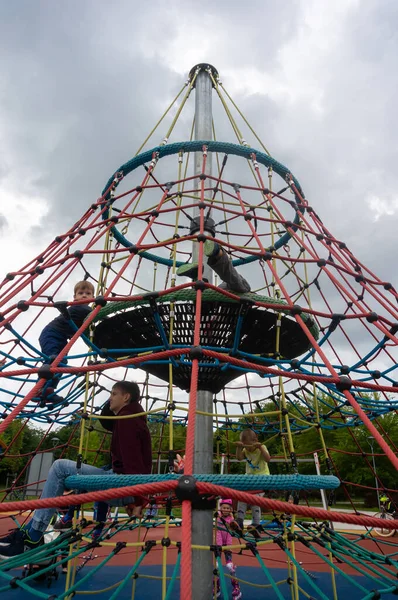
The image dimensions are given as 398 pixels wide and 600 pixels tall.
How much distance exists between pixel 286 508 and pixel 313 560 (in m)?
4.95

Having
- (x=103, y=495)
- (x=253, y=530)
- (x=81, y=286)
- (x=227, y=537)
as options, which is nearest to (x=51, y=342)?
(x=81, y=286)

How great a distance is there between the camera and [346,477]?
16844 millimetres

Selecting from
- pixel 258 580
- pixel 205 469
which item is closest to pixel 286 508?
pixel 205 469

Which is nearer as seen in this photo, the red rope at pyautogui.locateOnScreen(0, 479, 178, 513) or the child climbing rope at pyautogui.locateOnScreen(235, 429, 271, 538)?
the red rope at pyautogui.locateOnScreen(0, 479, 178, 513)

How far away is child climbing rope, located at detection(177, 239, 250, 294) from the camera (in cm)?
267

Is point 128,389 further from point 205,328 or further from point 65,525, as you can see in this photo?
point 65,525

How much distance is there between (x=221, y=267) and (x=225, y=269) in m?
0.04

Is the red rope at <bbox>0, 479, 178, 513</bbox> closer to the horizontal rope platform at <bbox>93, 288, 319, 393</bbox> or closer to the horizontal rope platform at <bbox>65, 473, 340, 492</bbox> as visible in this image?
the horizontal rope platform at <bbox>65, 473, 340, 492</bbox>

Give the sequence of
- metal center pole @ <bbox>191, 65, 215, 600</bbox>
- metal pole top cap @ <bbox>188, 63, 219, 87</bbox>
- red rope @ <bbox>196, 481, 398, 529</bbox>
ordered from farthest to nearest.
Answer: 1. metal pole top cap @ <bbox>188, 63, 219, 87</bbox>
2. metal center pole @ <bbox>191, 65, 215, 600</bbox>
3. red rope @ <bbox>196, 481, 398, 529</bbox>

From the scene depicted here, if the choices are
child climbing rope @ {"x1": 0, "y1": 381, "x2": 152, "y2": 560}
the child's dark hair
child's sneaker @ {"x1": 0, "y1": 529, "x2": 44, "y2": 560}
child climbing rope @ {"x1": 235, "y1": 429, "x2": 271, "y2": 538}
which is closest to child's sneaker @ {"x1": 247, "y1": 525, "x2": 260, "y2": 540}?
child climbing rope @ {"x1": 235, "y1": 429, "x2": 271, "y2": 538}

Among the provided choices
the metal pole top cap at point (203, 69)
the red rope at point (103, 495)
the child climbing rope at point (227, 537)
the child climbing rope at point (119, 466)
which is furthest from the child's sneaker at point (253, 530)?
the metal pole top cap at point (203, 69)

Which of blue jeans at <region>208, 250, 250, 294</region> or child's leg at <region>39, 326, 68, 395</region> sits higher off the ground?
blue jeans at <region>208, 250, 250, 294</region>

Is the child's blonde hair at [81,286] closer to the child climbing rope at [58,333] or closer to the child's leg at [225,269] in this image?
the child climbing rope at [58,333]

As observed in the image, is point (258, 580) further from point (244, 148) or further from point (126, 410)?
point (244, 148)
